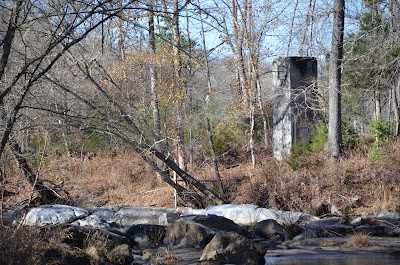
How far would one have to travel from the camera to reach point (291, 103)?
23.0 meters

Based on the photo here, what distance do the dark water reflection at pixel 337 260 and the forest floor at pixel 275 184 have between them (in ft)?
16.2

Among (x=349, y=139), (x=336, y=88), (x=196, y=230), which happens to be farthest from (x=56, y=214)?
(x=349, y=139)

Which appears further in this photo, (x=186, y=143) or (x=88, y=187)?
(x=186, y=143)

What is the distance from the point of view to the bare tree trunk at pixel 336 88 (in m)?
20.6

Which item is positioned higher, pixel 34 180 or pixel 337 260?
pixel 34 180

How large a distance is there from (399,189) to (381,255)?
244 inches

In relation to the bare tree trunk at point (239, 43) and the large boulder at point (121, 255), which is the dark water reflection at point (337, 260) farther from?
the bare tree trunk at point (239, 43)

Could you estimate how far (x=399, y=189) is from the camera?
1773 centimetres

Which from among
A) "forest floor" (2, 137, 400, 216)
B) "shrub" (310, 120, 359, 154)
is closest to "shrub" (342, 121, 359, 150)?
"shrub" (310, 120, 359, 154)

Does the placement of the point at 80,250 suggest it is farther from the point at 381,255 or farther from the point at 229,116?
the point at 229,116

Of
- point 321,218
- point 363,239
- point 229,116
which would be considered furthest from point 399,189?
point 229,116

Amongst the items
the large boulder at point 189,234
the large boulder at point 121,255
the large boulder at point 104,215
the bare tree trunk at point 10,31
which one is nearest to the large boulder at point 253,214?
the large boulder at point 104,215

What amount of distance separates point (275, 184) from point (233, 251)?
24.4ft

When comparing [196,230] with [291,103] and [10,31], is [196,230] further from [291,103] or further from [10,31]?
[291,103]
